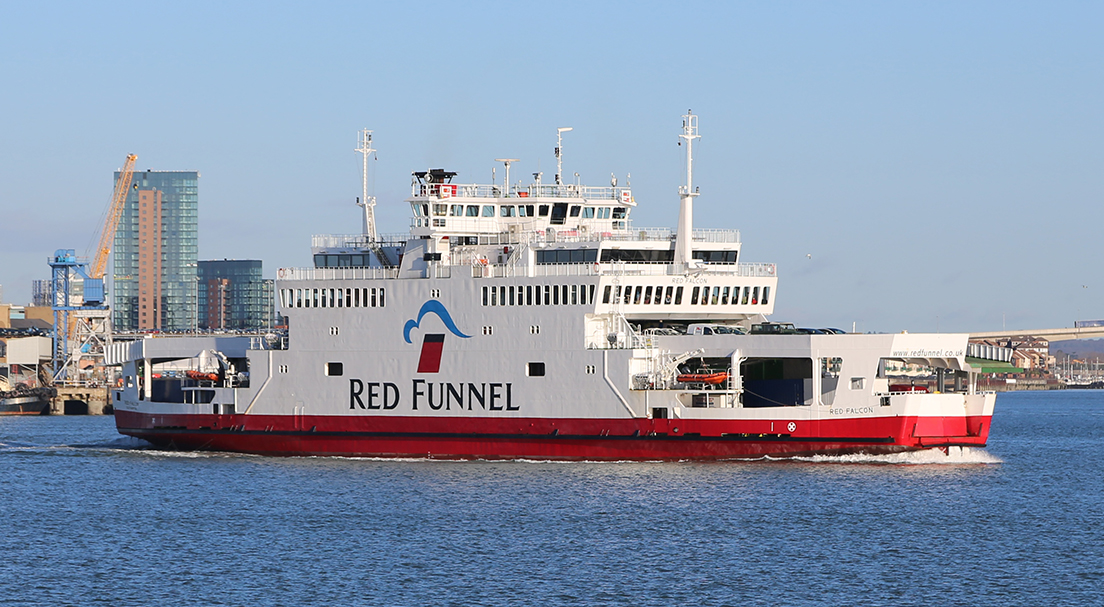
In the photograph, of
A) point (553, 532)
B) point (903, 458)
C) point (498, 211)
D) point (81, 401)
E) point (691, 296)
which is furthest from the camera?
point (81, 401)

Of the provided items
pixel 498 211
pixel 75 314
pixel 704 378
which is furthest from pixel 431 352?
pixel 75 314

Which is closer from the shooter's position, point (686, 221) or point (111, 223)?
point (686, 221)

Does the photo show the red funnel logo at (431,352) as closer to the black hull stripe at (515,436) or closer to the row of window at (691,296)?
the black hull stripe at (515,436)

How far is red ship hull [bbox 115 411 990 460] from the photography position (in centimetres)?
4269

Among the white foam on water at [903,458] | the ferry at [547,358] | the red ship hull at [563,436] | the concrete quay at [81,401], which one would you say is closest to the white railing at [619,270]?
the ferry at [547,358]

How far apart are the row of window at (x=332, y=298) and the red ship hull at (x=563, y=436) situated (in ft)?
12.6

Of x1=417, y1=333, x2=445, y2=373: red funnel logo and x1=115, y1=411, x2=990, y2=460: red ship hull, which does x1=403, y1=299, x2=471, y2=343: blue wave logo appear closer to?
x1=417, y1=333, x2=445, y2=373: red funnel logo

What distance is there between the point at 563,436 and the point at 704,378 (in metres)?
4.87

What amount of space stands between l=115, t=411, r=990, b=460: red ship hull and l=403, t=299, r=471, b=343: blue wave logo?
109 inches

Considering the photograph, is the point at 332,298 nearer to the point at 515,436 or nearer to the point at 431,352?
the point at 431,352

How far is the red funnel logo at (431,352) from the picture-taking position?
4684 centimetres

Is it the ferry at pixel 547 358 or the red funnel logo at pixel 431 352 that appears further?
the red funnel logo at pixel 431 352

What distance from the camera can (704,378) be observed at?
4375 cm

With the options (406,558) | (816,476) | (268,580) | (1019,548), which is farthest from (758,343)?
(268,580)
